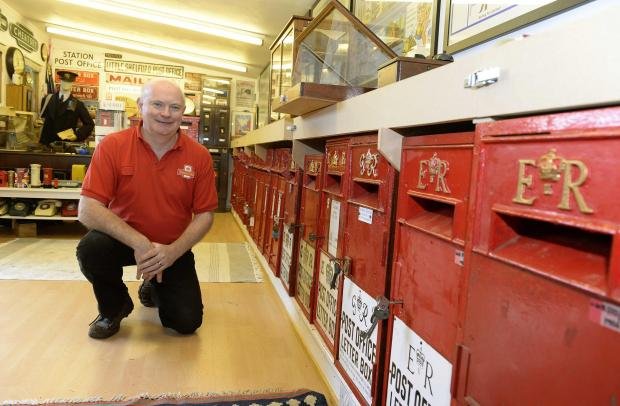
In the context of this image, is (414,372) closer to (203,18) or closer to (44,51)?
(203,18)

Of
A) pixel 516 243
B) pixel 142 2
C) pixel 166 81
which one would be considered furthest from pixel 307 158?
pixel 142 2

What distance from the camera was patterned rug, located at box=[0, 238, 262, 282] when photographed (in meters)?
3.32

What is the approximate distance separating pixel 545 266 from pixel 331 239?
1.26m

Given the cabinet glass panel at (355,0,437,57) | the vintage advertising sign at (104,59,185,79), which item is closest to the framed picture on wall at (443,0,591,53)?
the cabinet glass panel at (355,0,437,57)

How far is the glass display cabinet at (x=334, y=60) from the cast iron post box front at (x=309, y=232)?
293 mm

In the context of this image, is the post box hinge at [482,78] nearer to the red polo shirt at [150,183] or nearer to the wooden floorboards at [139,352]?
the wooden floorboards at [139,352]

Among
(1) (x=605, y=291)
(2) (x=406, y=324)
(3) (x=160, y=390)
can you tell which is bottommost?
(3) (x=160, y=390)

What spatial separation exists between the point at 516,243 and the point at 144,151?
6.02ft

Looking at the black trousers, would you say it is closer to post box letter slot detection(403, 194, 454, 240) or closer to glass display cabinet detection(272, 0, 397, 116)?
glass display cabinet detection(272, 0, 397, 116)

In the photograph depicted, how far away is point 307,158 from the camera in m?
2.51

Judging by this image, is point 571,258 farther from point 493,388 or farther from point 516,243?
point 493,388

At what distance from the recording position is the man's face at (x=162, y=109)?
219 cm

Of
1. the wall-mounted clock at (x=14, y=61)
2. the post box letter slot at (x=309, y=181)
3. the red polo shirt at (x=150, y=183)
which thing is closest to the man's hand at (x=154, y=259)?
the red polo shirt at (x=150, y=183)

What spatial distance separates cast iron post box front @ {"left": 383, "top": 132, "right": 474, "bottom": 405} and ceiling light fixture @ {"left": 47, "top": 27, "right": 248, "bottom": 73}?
6.59m
